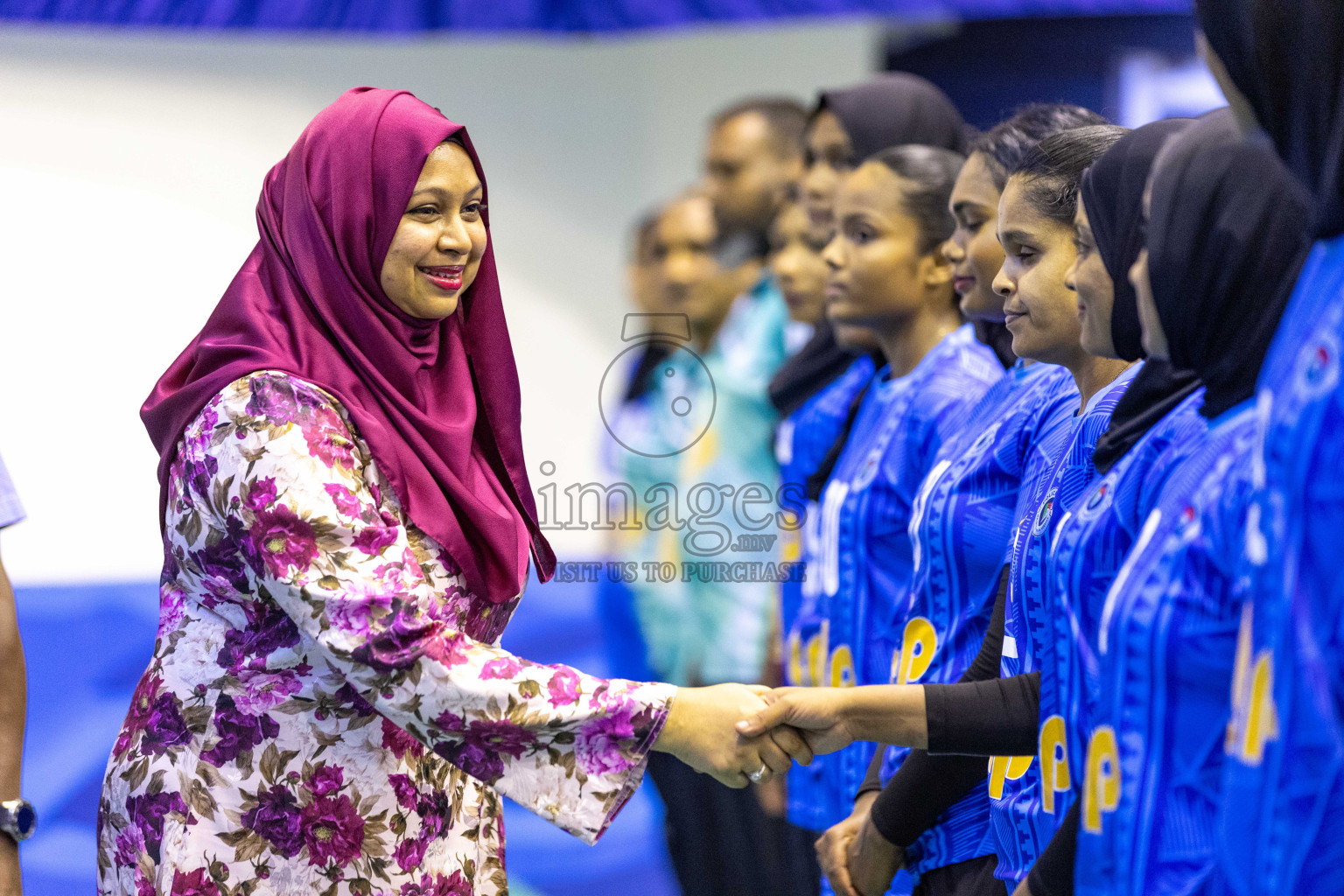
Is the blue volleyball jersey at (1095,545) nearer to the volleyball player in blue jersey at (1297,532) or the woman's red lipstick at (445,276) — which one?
the volleyball player in blue jersey at (1297,532)

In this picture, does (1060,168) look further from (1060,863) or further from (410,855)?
(410,855)

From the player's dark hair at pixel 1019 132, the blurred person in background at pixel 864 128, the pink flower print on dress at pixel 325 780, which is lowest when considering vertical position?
the pink flower print on dress at pixel 325 780

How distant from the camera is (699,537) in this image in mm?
3734

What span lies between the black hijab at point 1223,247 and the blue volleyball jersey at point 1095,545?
0.31 feet

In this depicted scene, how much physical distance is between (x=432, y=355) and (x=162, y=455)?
339 mm

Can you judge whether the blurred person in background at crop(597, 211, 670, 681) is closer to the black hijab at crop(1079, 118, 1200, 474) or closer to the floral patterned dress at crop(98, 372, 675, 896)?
the floral patterned dress at crop(98, 372, 675, 896)

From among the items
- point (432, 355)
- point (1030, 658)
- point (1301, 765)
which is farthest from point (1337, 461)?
point (432, 355)

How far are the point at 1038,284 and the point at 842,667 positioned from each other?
0.94 m

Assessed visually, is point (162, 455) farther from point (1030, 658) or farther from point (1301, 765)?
point (1301, 765)

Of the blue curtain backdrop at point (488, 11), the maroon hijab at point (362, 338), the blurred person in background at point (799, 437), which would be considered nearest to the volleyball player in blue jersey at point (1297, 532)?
the maroon hijab at point (362, 338)

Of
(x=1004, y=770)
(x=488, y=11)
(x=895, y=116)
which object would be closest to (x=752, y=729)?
(x=1004, y=770)

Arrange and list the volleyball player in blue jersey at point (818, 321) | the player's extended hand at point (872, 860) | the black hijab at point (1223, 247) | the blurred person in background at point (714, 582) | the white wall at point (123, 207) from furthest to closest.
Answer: the white wall at point (123, 207)
the blurred person in background at point (714, 582)
the volleyball player in blue jersey at point (818, 321)
the player's extended hand at point (872, 860)
the black hijab at point (1223, 247)

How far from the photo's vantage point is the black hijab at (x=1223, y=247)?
1.13 meters

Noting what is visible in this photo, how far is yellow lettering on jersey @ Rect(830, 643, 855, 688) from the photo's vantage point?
2.33 metres
